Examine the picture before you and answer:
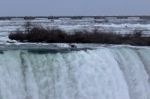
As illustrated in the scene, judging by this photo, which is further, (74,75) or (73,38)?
(73,38)

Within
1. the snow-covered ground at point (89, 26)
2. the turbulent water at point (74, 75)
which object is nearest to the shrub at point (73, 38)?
the snow-covered ground at point (89, 26)

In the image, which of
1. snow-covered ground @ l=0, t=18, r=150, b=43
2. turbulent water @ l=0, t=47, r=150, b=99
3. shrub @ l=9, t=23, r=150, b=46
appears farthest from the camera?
snow-covered ground @ l=0, t=18, r=150, b=43

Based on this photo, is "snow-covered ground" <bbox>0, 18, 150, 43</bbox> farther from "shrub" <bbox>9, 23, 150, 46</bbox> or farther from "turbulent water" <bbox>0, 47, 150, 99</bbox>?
"turbulent water" <bbox>0, 47, 150, 99</bbox>

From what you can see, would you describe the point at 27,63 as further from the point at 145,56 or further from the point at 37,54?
the point at 145,56

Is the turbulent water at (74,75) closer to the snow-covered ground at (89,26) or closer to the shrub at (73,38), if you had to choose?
the shrub at (73,38)

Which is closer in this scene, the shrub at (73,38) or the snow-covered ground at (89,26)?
the shrub at (73,38)

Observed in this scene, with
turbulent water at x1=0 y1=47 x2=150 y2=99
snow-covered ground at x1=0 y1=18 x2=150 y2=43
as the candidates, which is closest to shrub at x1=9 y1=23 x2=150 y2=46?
snow-covered ground at x1=0 y1=18 x2=150 y2=43

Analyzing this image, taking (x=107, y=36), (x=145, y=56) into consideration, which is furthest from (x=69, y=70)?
(x=107, y=36)

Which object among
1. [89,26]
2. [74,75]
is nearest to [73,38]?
[74,75]

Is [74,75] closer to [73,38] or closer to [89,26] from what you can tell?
[73,38]
